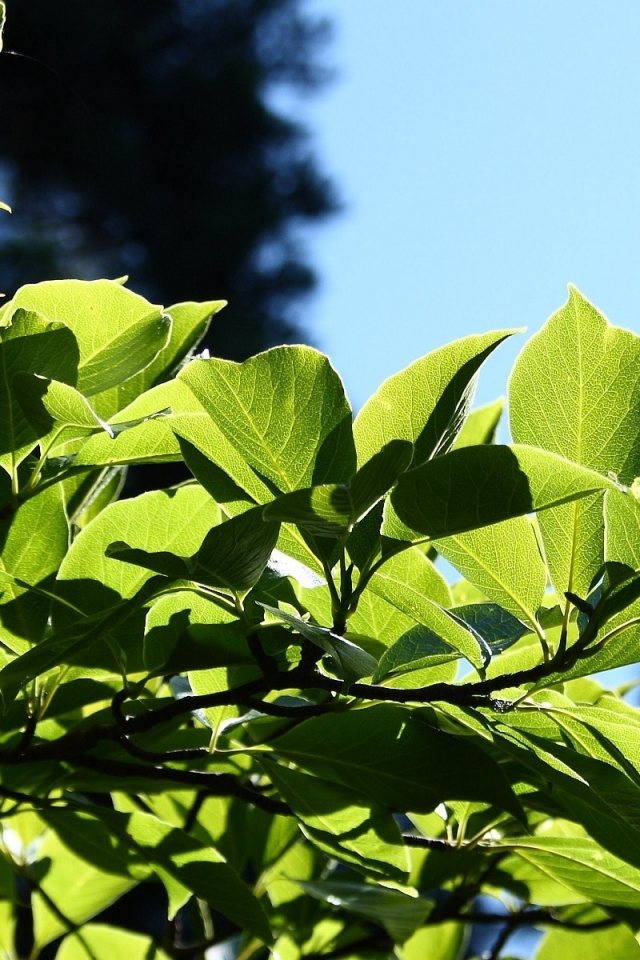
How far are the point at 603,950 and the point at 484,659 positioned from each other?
42 centimetres

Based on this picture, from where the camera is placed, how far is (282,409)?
0.37 metres

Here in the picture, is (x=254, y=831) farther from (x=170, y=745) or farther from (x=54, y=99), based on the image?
(x=54, y=99)

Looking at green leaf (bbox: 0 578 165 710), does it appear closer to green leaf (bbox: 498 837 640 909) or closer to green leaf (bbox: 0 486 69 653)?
green leaf (bbox: 0 486 69 653)

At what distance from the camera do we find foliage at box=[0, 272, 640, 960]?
35 centimetres

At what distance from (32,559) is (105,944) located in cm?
40

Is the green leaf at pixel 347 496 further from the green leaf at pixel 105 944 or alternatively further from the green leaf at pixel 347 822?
the green leaf at pixel 105 944

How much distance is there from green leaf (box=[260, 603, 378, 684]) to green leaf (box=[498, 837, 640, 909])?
204mm

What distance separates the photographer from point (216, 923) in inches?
147

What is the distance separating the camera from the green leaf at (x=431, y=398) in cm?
36

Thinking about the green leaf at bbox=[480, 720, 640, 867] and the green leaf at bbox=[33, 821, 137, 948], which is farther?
the green leaf at bbox=[33, 821, 137, 948]

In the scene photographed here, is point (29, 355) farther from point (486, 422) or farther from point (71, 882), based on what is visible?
point (71, 882)

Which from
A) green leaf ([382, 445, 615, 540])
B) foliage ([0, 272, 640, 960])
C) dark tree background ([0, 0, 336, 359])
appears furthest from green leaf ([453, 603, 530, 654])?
dark tree background ([0, 0, 336, 359])

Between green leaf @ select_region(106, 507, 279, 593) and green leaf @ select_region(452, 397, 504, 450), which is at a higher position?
green leaf @ select_region(452, 397, 504, 450)

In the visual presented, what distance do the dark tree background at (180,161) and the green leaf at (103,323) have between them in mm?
6703
